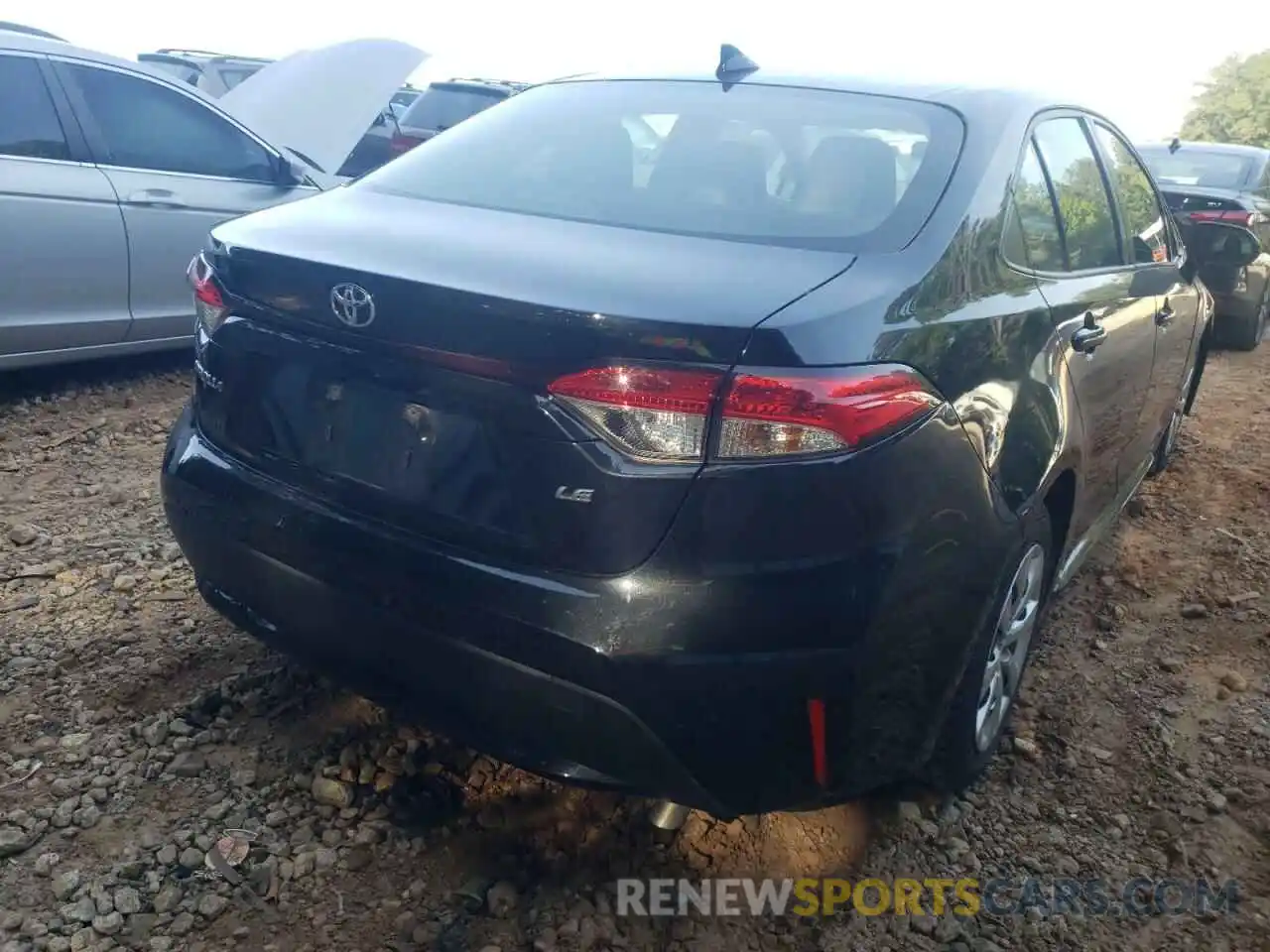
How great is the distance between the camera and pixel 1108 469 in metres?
3.13

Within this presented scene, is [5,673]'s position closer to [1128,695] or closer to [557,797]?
[557,797]

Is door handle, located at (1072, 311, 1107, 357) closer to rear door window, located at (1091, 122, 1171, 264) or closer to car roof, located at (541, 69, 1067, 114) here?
car roof, located at (541, 69, 1067, 114)

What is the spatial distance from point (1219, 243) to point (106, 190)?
14.2ft

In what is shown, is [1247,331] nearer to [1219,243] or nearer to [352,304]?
[1219,243]

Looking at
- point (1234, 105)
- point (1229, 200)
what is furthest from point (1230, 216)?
point (1234, 105)

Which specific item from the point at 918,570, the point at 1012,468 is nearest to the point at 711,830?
the point at 918,570

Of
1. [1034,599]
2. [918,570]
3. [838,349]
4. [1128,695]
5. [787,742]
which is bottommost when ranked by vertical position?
[1128,695]

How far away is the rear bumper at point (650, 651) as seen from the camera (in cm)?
178

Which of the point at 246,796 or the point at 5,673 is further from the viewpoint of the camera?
the point at 5,673

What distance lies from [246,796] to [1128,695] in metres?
2.33

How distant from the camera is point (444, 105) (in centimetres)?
1036

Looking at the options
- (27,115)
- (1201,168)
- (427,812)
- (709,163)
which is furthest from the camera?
(1201,168)

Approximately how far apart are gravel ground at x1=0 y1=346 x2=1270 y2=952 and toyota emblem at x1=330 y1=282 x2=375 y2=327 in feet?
3.57

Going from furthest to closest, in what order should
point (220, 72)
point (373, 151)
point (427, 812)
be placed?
point (220, 72) < point (373, 151) < point (427, 812)
